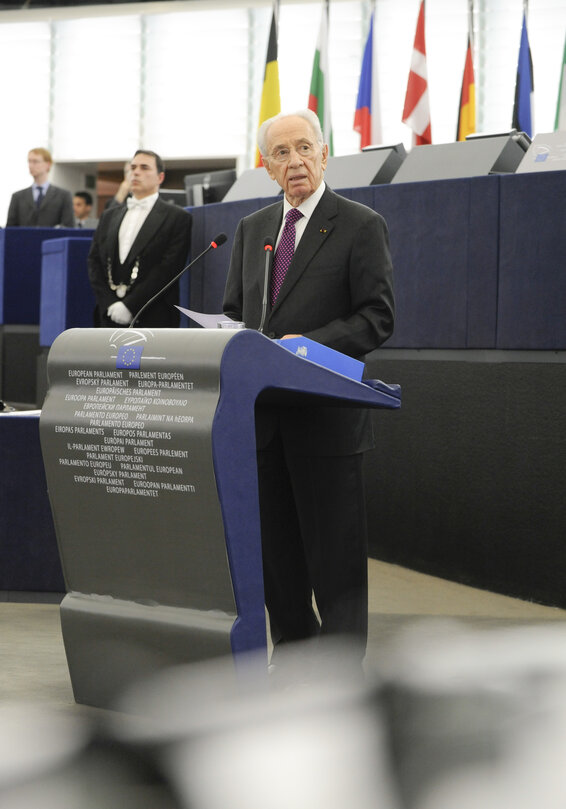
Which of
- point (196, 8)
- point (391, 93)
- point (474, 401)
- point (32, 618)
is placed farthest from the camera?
point (196, 8)

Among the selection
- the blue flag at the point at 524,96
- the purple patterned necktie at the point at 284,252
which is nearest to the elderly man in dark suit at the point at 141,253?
the blue flag at the point at 524,96

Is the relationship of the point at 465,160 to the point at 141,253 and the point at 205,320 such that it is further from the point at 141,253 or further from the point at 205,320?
the point at 205,320

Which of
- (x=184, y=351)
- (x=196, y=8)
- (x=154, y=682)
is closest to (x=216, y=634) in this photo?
(x=184, y=351)

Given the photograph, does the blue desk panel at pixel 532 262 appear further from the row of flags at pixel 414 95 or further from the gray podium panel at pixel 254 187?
the row of flags at pixel 414 95

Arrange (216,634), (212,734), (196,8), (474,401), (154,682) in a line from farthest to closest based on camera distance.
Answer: (196,8) → (474,401) → (216,634) → (154,682) → (212,734)

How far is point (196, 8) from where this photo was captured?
12.0m

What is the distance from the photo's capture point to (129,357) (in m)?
2.03

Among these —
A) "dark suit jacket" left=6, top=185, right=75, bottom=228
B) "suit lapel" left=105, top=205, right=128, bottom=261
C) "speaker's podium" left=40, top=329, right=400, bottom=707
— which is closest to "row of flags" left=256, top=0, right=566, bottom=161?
"dark suit jacket" left=6, top=185, right=75, bottom=228

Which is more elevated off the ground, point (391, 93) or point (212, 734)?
point (391, 93)

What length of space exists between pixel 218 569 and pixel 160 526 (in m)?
0.15

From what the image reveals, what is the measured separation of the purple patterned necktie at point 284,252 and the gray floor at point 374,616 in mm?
844

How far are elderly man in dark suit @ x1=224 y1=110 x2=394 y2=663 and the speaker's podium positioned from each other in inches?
7.2

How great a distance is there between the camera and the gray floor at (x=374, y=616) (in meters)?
2.63

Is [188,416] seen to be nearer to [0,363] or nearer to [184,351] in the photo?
[184,351]
